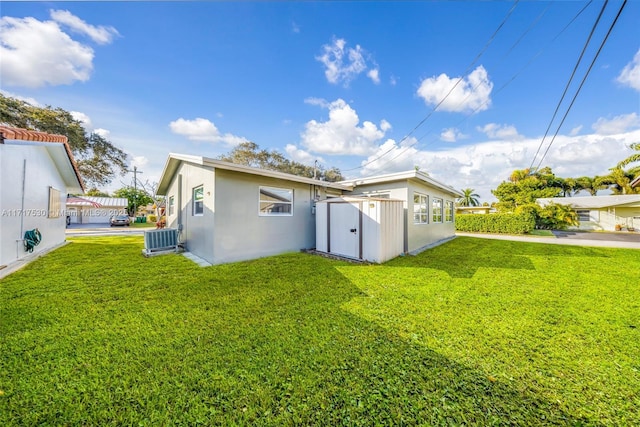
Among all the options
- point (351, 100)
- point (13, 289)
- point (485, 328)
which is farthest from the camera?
point (351, 100)

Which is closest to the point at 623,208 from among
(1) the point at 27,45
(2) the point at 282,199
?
(2) the point at 282,199

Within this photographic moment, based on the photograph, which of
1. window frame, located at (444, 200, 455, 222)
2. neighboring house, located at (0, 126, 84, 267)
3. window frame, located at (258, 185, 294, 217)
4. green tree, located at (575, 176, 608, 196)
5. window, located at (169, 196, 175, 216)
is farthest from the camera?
green tree, located at (575, 176, 608, 196)

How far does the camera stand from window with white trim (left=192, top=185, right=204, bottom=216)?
7180 mm

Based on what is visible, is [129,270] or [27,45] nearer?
[129,270]

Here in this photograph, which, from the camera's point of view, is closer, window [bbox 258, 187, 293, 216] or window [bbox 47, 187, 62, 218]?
window [bbox 258, 187, 293, 216]

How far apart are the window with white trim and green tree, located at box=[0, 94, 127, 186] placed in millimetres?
15742

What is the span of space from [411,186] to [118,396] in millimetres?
8943

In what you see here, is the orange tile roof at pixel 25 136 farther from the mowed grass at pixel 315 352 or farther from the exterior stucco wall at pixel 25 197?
the mowed grass at pixel 315 352

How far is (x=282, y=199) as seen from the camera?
7742 mm

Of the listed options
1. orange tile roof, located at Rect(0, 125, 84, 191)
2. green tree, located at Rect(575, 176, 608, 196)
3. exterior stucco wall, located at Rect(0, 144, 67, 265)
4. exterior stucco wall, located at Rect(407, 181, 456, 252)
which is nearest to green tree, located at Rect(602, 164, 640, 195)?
green tree, located at Rect(575, 176, 608, 196)

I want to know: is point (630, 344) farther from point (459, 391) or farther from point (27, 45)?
point (27, 45)

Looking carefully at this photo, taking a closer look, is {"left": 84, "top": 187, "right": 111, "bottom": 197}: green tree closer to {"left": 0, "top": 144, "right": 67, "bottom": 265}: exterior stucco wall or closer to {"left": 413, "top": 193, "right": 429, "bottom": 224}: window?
{"left": 0, "top": 144, "right": 67, "bottom": 265}: exterior stucco wall

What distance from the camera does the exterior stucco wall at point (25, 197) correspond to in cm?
532

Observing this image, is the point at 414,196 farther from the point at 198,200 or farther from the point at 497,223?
the point at 497,223
